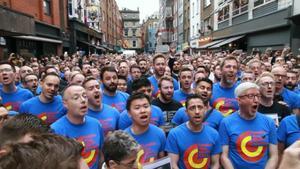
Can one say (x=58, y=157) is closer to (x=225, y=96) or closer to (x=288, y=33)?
(x=225, y=96)

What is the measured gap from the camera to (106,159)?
2.91 m

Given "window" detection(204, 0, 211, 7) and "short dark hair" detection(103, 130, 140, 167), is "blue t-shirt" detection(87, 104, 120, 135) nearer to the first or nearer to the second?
"short dark hair" detection(103, 130, 140, 167)

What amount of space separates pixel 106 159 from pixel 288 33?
598 inches

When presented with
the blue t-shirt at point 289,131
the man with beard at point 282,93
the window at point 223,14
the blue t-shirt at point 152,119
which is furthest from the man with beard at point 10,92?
the window at point 223,14

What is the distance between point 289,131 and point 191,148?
129cm

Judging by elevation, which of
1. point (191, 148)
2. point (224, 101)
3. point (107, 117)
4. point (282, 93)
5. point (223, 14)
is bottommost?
point (191, 148)

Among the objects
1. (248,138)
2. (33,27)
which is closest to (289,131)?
(248,138)

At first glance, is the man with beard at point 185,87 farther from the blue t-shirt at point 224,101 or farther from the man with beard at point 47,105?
the man with beard at point 47,105

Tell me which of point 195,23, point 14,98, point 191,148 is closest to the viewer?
point 191,148

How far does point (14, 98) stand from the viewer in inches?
238

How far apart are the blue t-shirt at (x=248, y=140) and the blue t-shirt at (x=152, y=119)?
3.39 feet

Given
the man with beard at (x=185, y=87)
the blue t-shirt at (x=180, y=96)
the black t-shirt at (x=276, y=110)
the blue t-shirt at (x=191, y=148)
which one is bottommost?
the blue t-shirt at (x=191, y=148)

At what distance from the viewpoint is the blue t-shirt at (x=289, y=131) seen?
13.7 feet

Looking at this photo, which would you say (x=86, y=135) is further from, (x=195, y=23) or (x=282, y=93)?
(x=195, y=23)
